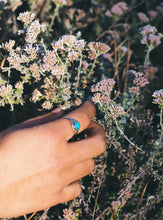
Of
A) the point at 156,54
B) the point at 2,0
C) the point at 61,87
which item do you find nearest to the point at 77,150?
the point at 61,87

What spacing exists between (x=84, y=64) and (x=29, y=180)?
901 millimetres

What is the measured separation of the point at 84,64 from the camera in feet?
5.87

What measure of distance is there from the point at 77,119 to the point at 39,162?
0.97ft

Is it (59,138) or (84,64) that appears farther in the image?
(84,64)

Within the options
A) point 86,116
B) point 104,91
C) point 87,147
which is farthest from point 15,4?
point 87,147

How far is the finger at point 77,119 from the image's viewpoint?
4.26 ft

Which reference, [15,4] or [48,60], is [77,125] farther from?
[15,4]

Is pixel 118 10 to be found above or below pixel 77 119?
above

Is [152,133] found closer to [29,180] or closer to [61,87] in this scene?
[61,87]

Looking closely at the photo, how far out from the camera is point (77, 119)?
1.35 metres

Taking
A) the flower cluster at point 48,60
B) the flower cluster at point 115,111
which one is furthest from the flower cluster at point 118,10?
the flower cluster at point 115,111

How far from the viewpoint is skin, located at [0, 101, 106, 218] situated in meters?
1.21

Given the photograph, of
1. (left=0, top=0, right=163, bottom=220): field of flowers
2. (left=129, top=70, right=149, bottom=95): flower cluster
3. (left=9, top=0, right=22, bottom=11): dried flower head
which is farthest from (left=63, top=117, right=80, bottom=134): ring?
(left=9, top=0, right=22, bottom=11): dried flower head

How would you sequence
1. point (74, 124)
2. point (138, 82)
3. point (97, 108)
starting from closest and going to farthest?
point (74, 124) < point (138, 82) < point (97, 108)
